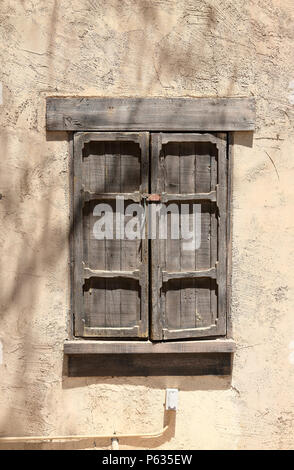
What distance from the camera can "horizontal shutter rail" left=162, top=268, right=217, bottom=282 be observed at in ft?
13.1

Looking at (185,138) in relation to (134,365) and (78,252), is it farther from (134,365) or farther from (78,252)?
(134,365)

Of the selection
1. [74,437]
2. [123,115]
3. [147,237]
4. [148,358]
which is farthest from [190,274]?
[74,437]

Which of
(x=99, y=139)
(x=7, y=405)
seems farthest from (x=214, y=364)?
(x=99, y=139)

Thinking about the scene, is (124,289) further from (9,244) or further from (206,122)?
(206,122)

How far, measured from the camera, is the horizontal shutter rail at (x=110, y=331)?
4.04 m

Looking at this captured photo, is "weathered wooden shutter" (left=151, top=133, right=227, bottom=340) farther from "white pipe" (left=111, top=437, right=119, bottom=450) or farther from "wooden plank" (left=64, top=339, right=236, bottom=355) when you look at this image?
"white pipe" (left=111, top=437, right=119, bottom=450)

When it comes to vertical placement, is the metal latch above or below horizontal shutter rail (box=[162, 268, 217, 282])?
above

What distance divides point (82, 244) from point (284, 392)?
192 cm

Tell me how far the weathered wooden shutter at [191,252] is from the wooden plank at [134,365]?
0.65 feet

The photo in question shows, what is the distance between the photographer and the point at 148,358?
4102 millimetres

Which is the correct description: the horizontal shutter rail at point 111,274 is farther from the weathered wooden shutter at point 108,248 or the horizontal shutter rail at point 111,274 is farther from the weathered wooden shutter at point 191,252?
the weathered wooden shutter at point 191,252

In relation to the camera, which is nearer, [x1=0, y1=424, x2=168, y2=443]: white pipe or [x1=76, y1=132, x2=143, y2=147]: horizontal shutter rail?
[x1=76, y1=132, x2=143, y2=147]: horizontal shutter rail

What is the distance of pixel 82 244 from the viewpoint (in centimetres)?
401

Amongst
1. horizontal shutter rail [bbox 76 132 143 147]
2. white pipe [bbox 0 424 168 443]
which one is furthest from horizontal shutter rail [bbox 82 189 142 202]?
white pipe [bbox 0 424 168 443]
